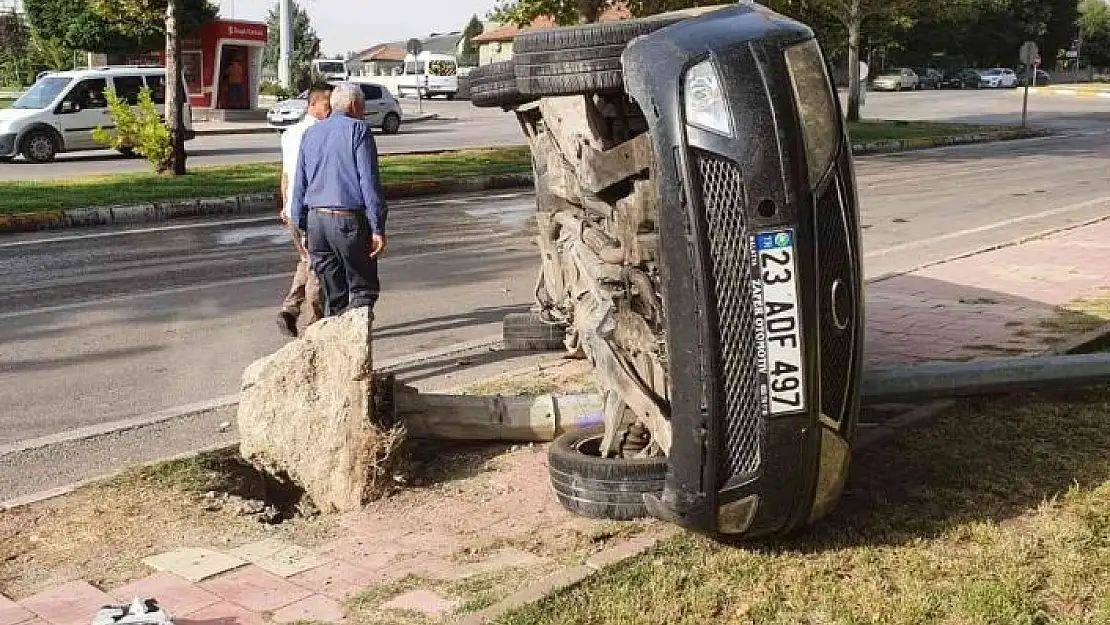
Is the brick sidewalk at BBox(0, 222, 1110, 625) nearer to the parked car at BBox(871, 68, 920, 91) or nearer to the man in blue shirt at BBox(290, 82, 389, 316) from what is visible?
the man in blue shirt at BBox(290, 82, 389, 316)

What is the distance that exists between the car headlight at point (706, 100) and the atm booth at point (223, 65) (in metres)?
37.2

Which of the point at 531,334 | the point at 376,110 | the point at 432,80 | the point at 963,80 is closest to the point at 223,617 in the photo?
the point at 531,334

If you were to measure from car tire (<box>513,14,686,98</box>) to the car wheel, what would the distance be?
2205 cm

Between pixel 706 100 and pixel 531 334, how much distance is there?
165 inches

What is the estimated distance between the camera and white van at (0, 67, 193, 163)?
23.4 meters

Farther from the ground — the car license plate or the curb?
the car license plate

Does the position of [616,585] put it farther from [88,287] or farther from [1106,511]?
[88,287]

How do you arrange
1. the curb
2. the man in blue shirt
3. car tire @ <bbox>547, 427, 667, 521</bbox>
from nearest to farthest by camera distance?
car tire @ <bbox>547, 427, 667, 521</bbox> → the man in blue shirt → the curb

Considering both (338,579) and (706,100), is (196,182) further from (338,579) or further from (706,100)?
(706,100)

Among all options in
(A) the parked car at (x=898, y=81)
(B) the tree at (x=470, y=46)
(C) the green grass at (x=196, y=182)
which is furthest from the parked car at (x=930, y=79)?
(C) the green grass at (x=196, y=182)

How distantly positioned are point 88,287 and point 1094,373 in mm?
8031

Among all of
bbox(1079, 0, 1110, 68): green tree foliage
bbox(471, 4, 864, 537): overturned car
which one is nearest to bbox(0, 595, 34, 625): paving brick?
bbox(471, 4, 864, 537): overturned car

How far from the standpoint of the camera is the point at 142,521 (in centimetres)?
461

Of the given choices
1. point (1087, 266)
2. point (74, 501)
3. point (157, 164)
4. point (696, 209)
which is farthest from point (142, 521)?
point (157, 164)
